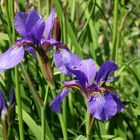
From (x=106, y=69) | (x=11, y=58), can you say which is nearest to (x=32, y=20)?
(x=11, y=58)

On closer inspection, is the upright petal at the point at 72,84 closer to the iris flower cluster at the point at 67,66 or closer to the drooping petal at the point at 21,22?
the iris flower cluster at the point at 67,66

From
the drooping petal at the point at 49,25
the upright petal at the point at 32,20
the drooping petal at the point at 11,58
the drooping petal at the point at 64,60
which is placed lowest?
the drooping petal at the point at 64,60

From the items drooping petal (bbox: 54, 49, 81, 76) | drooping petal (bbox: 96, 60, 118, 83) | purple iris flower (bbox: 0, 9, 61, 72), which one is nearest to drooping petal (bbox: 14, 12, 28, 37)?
purple iris flower (bbox: 0, 9, 61, 72)

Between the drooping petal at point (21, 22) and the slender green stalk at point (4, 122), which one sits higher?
the drooping petal at point (21, 22)

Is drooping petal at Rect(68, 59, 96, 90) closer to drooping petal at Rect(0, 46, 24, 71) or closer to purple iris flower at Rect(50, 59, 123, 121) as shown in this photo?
purple iris flower at Rect(50, 59, 123, 121)

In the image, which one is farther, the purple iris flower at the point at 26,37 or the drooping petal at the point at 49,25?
the drooping petal at the point at 49,25

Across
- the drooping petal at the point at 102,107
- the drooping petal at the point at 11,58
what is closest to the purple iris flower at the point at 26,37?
the drooping petal at the point at 11,58
